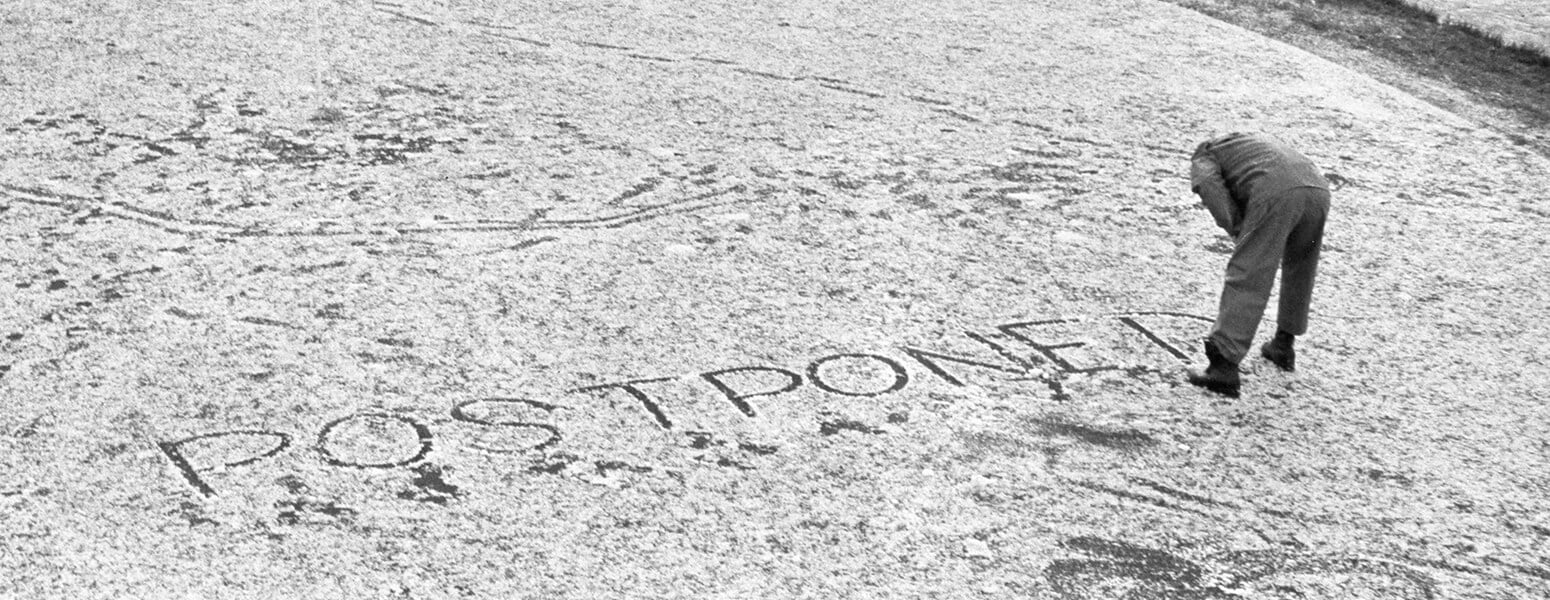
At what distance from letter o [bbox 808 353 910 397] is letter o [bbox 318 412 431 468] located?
1269mm

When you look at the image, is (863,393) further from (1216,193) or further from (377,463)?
(377,463)

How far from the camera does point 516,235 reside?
6551 millimetres

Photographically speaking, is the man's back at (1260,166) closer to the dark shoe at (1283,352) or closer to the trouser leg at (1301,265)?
the trouser leg at (1301,265)

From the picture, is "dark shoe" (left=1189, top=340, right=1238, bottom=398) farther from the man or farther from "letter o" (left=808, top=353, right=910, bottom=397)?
"letter o" (left=808, top=353, right=910, bottom=397)

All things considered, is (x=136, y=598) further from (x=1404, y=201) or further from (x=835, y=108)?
(x=1404, y=201)

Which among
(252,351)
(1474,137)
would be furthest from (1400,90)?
(252,351)

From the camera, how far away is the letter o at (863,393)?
17.3 feet

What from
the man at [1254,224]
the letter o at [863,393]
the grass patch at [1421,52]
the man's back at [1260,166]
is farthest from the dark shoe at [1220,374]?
the grass patch at [1421,52]

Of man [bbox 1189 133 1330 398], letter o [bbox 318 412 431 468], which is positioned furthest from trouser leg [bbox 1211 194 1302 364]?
letter o [bbox 318 412 431 468]

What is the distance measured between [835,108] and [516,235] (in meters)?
2.50

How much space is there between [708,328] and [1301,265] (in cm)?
201

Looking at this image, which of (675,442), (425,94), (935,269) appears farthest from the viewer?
(425,94)

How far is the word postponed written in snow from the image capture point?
4.64 meters

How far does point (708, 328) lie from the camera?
18.7ft
